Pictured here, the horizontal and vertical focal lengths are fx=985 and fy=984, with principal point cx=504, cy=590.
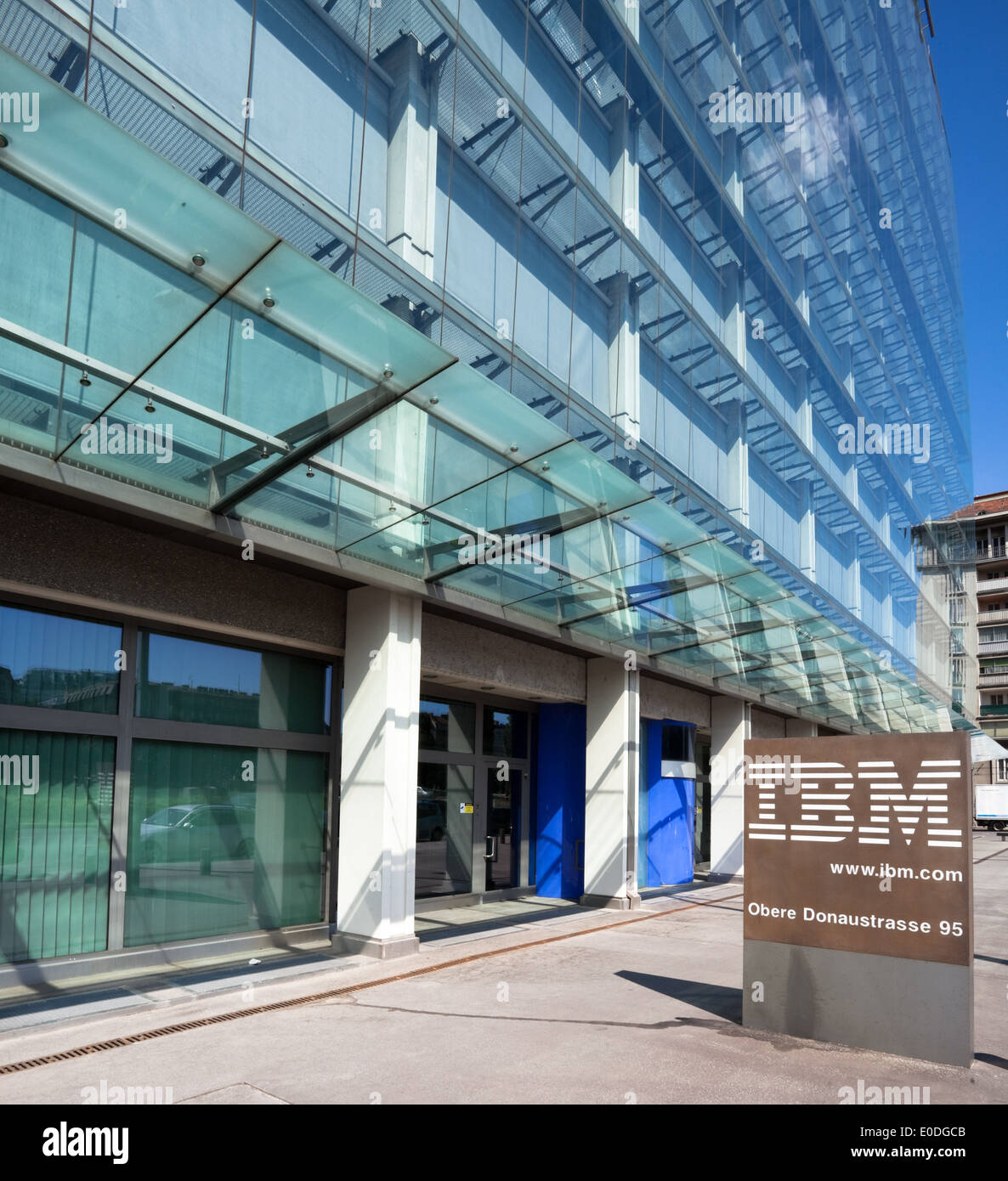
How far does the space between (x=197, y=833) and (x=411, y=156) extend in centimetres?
868

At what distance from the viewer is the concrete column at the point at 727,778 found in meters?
22.9

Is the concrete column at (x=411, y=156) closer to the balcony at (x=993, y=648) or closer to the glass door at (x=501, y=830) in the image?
the glass door at (x=501, y=830)

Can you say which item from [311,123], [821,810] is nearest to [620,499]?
[821,810]

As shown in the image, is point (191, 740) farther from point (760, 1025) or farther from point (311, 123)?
point (311, 123)

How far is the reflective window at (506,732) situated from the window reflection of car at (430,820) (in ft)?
4.90

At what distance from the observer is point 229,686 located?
11.2 meters

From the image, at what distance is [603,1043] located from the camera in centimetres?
721

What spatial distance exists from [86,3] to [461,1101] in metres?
9.69

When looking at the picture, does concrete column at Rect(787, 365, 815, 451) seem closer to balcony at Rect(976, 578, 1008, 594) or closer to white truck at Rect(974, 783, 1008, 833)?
white truck at Rect(974, 783, 1008, 833)

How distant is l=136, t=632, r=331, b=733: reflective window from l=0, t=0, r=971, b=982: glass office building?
1.5 inches


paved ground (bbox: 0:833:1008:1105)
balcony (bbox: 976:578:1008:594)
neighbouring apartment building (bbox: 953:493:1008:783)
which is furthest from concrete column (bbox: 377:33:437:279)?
balcony (bbox: 976:578:1008:594)

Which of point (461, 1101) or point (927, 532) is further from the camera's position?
point (927, 532)

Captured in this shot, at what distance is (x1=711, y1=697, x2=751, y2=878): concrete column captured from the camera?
22.9 metres

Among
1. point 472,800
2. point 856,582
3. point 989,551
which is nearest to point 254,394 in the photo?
point 472,800
